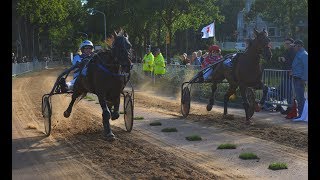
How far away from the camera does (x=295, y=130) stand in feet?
35.9

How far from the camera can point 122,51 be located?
965 cm

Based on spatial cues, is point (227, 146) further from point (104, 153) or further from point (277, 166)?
point (104, 153)

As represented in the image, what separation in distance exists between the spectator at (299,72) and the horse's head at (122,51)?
16.5 ft

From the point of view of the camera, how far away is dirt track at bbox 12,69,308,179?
278 inches

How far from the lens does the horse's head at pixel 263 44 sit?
Result: 11.7 meters

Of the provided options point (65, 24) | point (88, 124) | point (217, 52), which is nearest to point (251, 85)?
point (217, 52)

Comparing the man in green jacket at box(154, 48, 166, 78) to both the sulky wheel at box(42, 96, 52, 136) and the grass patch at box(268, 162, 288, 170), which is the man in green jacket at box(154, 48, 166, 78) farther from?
the grass patch at box(268, 162, 288, 170)

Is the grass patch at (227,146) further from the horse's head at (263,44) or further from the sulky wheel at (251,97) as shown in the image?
the horse's head at (263,44)

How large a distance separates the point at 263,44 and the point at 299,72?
1664 mm

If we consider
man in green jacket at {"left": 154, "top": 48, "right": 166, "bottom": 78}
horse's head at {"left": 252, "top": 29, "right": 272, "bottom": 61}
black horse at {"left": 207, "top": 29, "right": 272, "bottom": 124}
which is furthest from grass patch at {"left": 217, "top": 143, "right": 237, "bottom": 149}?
man in green jacket at {"left": 154, "top": 48, "right": 166, "bottom": 78}

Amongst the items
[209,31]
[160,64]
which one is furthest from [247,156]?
[209,31]
